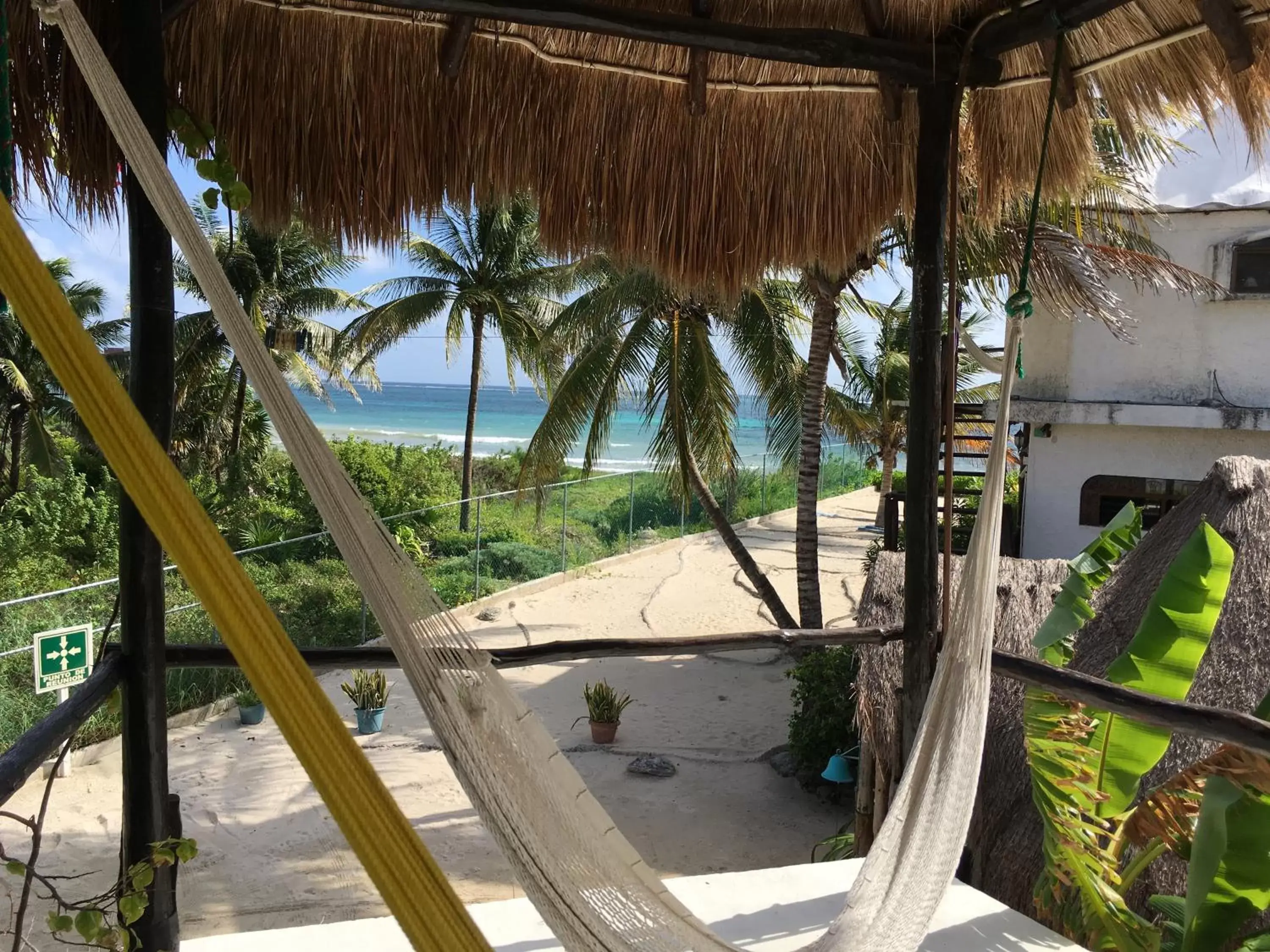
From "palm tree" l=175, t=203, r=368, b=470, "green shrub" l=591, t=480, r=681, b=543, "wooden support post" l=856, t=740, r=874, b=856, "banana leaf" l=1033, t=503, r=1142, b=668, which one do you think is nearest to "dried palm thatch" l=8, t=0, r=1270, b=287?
"banana leaf" l=1033, t=503, r=1142, b=668

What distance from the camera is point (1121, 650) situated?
314cm

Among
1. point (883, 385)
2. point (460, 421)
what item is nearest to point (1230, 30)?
point (883, 385)

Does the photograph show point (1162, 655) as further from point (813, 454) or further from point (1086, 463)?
point (1086, 463)

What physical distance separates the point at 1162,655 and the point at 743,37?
46.9 inches

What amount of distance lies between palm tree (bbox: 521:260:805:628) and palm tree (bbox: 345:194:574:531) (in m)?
3.69

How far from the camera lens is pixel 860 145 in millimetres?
1873

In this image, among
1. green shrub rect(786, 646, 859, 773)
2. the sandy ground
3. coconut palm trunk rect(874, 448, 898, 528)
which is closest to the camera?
the sandy ground

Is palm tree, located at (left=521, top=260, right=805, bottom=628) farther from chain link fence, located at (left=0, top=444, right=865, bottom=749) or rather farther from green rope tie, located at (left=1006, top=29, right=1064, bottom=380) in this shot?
green rope tie, located at (left=1006, top=29, right=1064, bottom=380)

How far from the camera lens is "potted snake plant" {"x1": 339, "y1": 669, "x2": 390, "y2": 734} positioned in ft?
19.4

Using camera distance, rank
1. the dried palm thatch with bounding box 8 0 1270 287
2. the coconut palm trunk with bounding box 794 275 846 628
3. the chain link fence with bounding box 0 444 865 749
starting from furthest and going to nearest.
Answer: the coconut palm trunk with bounding box 794 275 846 628 → the chain link fence with bounding box 0 444 865 749 → the dried palm thatch with bounding box 8 0 1270 287

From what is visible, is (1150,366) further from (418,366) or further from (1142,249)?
(418,366)

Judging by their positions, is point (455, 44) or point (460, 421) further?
point (460, 421)

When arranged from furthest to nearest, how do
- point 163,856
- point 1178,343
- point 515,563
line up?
point 515,563
point 1178,343
point 163,856

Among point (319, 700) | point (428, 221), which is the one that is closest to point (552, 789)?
point (319, 700)
